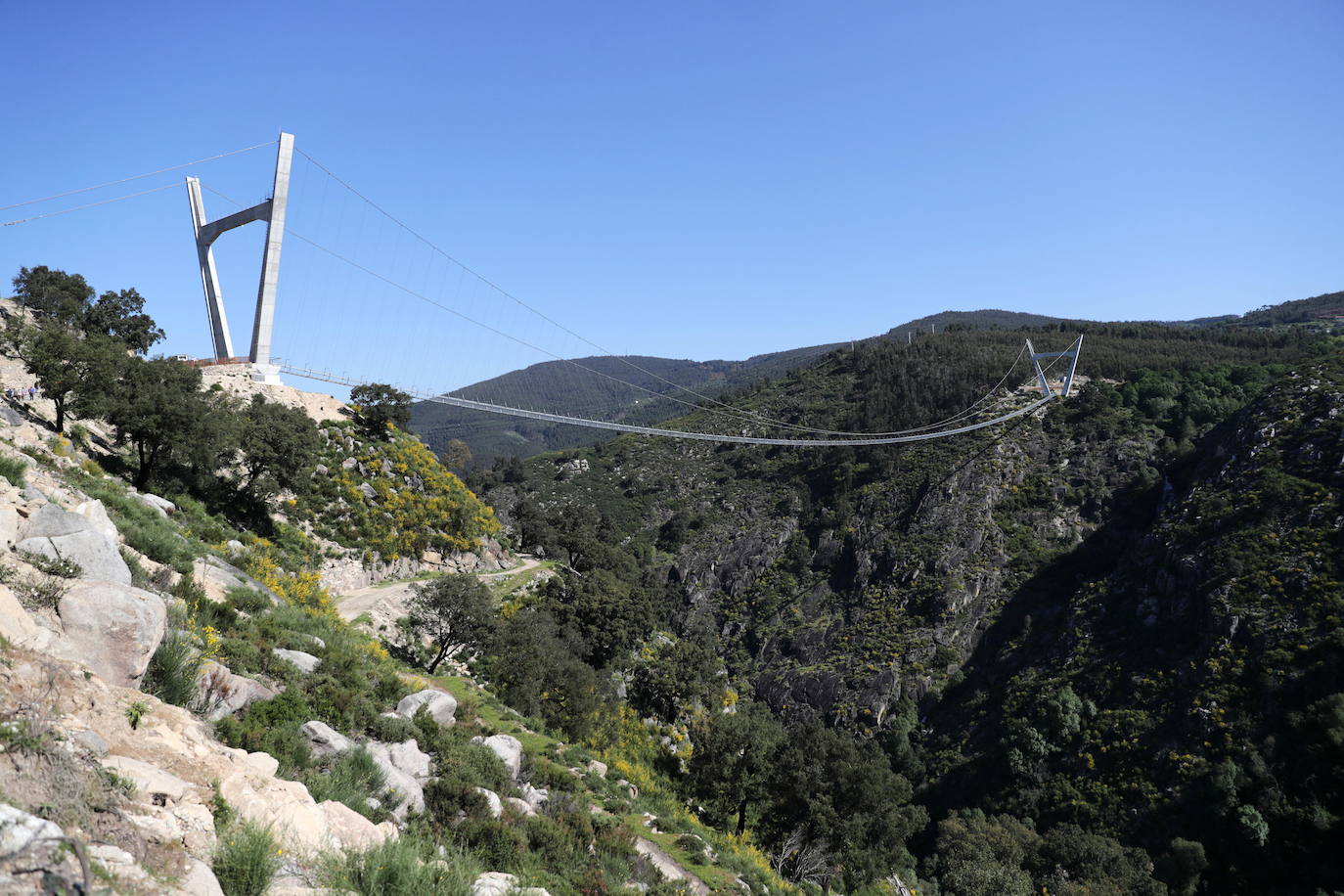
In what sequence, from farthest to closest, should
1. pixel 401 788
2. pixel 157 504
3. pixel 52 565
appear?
pixel 157 504, pixel 401 788, pixel 52 565

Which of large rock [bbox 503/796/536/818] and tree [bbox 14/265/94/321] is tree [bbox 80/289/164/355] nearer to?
tree [bbox 14/265/94/321]

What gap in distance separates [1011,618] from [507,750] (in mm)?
47120

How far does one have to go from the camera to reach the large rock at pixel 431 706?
32.9 ft

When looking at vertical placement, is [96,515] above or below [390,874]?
above

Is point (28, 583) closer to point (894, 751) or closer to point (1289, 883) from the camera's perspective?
point (1289, 883)

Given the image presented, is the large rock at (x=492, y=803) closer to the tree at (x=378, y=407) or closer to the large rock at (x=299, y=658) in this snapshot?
the large rock at (x=299, y=658)

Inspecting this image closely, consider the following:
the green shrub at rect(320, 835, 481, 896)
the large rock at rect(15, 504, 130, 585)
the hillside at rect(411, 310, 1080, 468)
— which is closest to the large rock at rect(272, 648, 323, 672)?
the large rock at rect(15, 504, 130, 585)

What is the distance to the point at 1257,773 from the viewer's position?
1165 inches

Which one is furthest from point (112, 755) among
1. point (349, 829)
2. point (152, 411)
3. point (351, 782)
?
point (152, 411)

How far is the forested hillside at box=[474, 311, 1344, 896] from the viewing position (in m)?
26.2

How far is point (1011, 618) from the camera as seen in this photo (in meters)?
49.4

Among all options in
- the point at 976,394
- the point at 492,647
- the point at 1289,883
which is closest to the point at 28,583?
the point at 492,647

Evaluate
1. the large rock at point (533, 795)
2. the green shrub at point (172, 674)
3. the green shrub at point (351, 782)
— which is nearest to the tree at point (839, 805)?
the large rock at point (533, 795)

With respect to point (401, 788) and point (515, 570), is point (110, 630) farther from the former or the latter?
point (515, 570)
